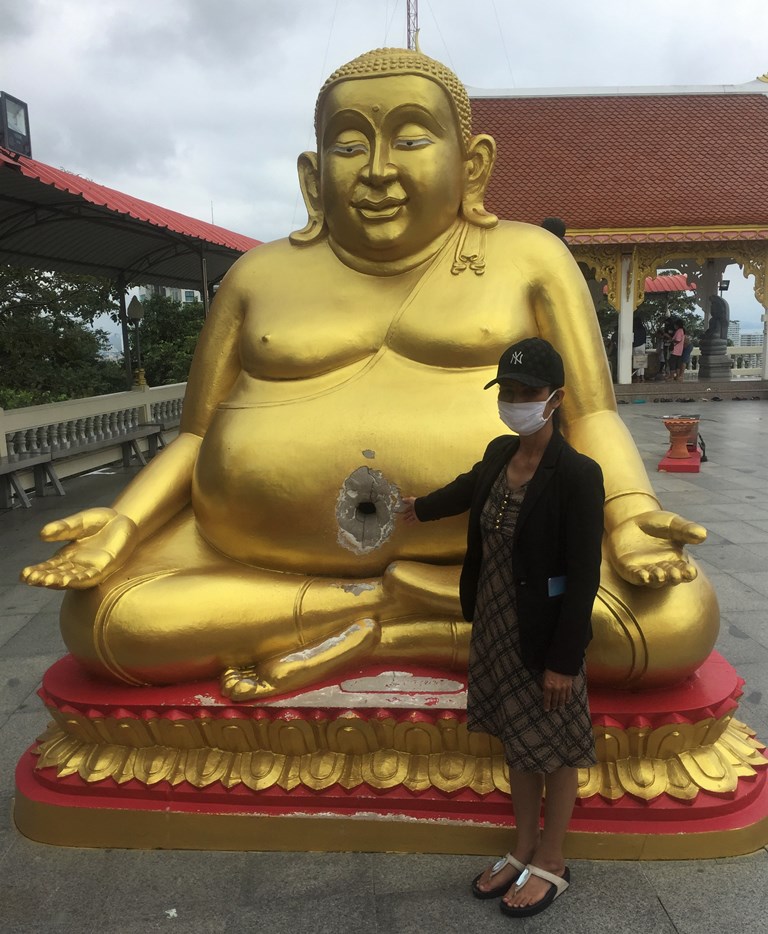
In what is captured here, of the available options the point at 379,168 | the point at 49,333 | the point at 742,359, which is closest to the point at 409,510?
the point at 379,168

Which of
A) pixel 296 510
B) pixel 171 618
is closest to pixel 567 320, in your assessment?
pixel 296 510

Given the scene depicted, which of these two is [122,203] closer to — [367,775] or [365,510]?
[365,510]

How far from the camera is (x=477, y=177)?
2414 millimetres

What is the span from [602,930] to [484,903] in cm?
26

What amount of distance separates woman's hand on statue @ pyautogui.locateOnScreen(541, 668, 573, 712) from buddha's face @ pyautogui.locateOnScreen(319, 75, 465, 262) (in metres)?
1.36

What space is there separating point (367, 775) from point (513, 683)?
566 mm

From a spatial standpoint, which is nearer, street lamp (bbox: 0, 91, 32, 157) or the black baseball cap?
the black baseball cap

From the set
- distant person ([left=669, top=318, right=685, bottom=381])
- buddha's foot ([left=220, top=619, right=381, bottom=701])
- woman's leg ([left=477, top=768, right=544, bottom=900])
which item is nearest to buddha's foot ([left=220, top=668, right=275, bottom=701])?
buddha's foot ([left=220, top=619, right=381, bottom=701])

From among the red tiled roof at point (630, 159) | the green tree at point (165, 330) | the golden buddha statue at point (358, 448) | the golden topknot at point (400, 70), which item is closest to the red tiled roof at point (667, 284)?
the red tiled roof at point (630, 159)

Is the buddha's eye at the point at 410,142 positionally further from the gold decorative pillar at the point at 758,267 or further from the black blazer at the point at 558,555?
the gold decorative pillar at the point at 758,267

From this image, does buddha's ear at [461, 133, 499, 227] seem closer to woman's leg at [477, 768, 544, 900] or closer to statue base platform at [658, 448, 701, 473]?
woman's leg at [477, 768, 544, 900]

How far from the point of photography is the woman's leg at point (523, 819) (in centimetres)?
169

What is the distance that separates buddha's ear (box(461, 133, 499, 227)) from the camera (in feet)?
7.75

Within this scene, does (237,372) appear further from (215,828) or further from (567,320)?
(215,828)
